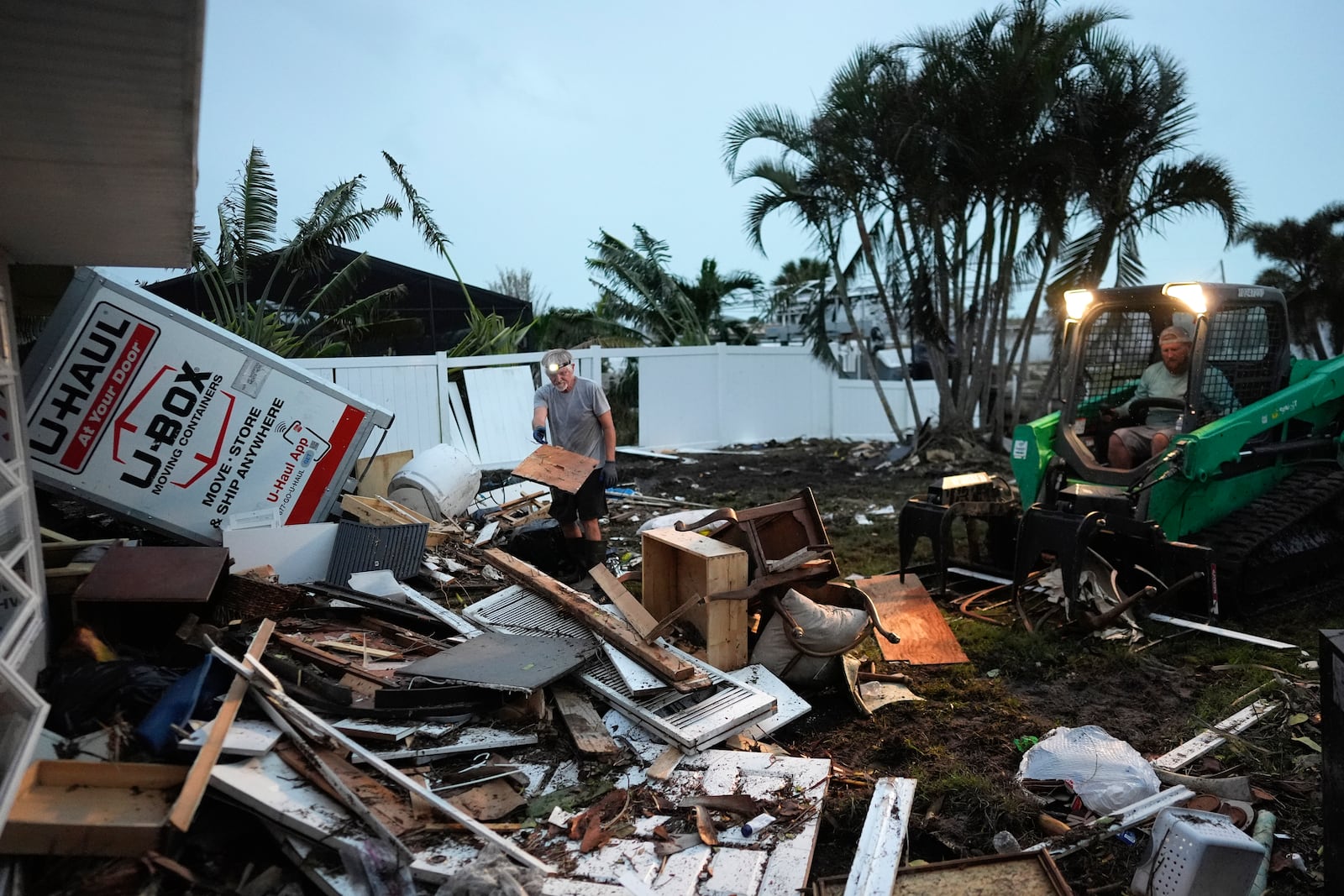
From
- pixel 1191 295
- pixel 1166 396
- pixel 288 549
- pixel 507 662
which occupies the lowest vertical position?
pixel 507 662

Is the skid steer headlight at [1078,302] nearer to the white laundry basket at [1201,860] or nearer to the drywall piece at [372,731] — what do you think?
the white laundry basket at [1201,860]

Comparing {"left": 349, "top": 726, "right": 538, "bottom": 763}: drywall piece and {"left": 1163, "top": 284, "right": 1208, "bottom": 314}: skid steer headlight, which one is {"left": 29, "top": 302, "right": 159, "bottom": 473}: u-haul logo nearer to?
{"left": 349, "top": 726, "right": 538, "bottom": 763}: drywall piece

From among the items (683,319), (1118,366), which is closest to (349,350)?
(683,319)

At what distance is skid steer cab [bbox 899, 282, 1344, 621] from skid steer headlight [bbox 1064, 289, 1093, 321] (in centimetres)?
1

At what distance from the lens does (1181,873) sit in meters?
2.84

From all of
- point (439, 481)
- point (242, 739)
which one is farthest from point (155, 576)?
point (439, 481)

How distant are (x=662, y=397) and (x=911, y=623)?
34.7 feet

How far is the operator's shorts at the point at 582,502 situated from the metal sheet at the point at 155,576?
8.14 feet

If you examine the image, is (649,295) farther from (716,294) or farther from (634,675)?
(634,675)

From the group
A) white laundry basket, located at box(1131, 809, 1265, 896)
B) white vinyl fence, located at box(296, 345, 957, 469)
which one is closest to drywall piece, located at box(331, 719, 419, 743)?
white laundry basket, located at box(1131, 809, 1265, 896)

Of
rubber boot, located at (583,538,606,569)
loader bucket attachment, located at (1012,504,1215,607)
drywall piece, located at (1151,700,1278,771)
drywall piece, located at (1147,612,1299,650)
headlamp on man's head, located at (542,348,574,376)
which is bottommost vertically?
drywall piece, located at (1151,700,1278,771)

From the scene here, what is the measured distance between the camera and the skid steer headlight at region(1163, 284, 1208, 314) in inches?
225

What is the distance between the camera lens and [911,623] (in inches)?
228

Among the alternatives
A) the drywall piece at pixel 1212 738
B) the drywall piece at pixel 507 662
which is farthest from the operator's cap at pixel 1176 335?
the drywall piece at pixel 507 662
